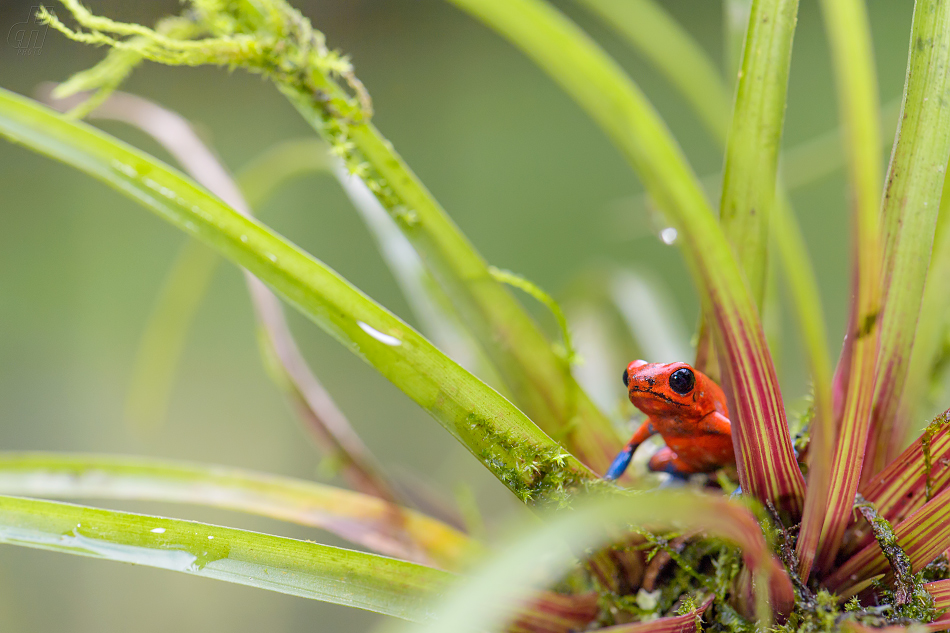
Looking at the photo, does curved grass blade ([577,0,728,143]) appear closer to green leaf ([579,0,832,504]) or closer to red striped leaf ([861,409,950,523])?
green leaf ([579,0,832,504])

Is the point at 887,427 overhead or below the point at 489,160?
below

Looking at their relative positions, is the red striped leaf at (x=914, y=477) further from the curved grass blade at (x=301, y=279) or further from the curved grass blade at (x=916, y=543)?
the curved grass blade at (x=301, y=279)

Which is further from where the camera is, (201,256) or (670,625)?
(201,256)

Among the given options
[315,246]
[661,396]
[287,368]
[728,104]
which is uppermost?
[315,246]

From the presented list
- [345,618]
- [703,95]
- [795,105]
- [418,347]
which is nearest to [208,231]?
[418,347]

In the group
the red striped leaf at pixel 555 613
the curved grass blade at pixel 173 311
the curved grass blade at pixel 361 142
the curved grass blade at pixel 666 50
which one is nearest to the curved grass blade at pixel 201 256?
the curved grass blade at pixel 173 311

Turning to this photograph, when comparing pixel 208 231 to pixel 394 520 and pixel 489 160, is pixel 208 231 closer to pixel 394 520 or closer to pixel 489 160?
pixel 394 520

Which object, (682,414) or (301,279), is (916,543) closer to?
(682,414)

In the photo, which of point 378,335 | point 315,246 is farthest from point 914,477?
point 315,246
